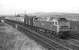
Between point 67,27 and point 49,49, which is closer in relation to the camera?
point 49,49

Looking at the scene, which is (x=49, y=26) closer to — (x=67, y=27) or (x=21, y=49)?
(x=67, y=27)

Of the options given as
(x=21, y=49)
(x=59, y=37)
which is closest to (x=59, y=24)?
(x=59, y=37)

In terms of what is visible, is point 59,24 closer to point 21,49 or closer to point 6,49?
point 21,49

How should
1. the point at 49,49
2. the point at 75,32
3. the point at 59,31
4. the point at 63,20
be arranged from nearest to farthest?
the point at 49,49, the point at 59,31, the point at 63,20, the point at 75,32

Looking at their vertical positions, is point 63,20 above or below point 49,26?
above

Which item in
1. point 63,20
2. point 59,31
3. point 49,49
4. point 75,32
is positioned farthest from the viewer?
point 75,32

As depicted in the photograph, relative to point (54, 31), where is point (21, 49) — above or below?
below

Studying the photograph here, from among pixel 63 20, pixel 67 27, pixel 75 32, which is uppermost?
pixel 63 20

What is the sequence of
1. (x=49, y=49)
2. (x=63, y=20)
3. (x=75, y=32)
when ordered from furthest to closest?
1. (x=75, y=32)
2. (x=63, y=20)
3. (x=49, y=49)

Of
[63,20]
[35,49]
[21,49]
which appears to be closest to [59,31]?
[63,20]
